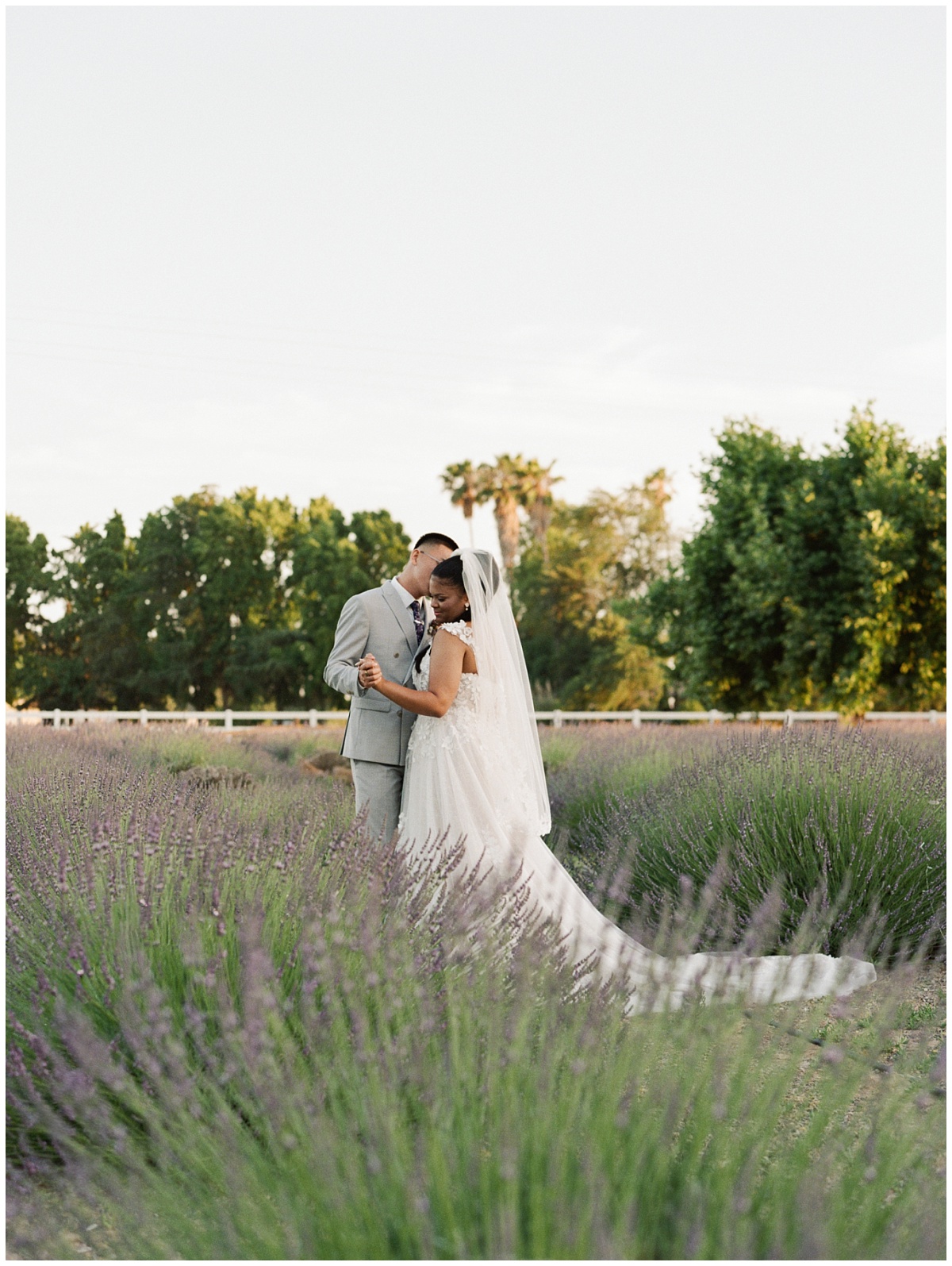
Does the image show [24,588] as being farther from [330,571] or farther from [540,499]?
[540,499]

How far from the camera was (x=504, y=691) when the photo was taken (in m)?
5.29

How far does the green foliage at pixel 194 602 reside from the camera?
43.7m

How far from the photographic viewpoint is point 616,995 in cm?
272

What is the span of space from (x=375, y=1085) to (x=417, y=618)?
11.7 ft

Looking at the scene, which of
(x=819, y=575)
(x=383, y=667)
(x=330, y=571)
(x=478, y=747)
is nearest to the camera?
(x=478, y=747)

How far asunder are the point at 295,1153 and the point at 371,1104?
6.8 inches

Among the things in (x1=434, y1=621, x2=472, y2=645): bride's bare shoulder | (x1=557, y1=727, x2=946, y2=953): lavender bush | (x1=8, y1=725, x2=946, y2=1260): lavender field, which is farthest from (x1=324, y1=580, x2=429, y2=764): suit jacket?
(x1=557, y1=727, x2=946, y2=953): lavender bush

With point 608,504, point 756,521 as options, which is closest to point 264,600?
point 608,504

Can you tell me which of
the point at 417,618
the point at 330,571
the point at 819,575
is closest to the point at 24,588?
the point at 330,571

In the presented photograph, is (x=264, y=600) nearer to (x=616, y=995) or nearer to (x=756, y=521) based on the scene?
(x=756, y=521)

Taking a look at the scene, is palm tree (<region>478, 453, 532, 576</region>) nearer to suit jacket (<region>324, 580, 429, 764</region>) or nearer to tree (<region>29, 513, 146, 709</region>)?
tree (<region>29, 513, 146, 709</region>)

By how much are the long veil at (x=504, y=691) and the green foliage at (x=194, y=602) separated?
36.7 meters

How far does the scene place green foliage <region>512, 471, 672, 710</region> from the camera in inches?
1721

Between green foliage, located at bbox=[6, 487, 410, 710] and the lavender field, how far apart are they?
38.7m
